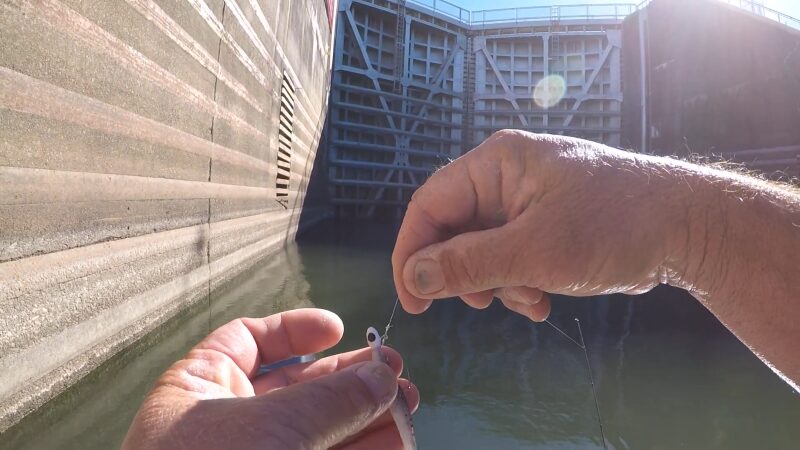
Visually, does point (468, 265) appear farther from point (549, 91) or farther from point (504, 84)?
point (549, 91)

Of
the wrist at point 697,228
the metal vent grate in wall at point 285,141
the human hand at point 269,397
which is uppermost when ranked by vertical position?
the metal vent grate in wall at point 285,141

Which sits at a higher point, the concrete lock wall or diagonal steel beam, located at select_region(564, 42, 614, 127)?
diagonal steel beam, located at select_region(564, 42, 614, 127)

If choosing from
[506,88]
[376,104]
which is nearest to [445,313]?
[376,104]

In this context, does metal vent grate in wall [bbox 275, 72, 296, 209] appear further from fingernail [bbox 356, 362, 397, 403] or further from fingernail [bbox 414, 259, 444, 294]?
fingernail [bbox 356, 362, 397, 403]

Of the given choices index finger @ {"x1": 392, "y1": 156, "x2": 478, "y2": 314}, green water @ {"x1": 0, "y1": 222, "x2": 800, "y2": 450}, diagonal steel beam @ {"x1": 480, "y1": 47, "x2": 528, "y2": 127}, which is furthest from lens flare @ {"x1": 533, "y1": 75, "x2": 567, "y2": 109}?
index finger @ {"x1": 392, "y1": 156, "x2": 478, "y2": 314}

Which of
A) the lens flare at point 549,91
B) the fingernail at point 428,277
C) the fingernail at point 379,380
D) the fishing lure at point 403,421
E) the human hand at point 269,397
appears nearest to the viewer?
the human hand at point 269,397

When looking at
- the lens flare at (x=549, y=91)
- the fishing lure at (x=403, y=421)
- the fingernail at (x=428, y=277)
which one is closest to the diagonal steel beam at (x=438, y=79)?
the lens flare at (x=549, y=91)

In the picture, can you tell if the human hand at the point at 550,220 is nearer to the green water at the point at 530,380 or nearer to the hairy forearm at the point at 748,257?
the hairy forearm at the point at 748,257

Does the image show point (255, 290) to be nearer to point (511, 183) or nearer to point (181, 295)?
point (181, 295)
